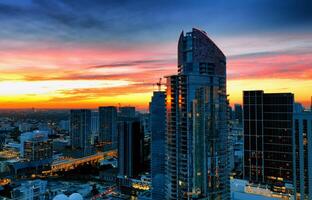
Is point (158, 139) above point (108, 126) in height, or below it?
above

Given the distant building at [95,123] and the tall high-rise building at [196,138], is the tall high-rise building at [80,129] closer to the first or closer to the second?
the distant building at [95,123]

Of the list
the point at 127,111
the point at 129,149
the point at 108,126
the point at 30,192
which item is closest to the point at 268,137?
the point at 129,149

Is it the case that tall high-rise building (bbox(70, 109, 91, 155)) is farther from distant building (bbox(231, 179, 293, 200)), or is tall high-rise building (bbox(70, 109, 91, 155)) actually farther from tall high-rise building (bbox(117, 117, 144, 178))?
distant building (bbox(231, 179, 293, 200))

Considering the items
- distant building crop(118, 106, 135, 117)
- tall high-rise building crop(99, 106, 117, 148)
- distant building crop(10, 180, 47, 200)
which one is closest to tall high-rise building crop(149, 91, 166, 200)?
distant building crop(10, 180, 47, 200)

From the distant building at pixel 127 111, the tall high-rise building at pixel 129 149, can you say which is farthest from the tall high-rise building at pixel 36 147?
the distant building at pixel 127 111

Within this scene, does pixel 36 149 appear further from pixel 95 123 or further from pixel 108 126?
pixel 95 123

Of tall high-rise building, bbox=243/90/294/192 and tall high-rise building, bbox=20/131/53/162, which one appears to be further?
tall high-rise building, bbox=20/131/53/162

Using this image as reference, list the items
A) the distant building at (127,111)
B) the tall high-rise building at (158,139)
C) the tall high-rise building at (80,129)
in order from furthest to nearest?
the distant building at (127,111)
the tall high-rise building at (80,129)
the tall high-rise building at (158,139)
